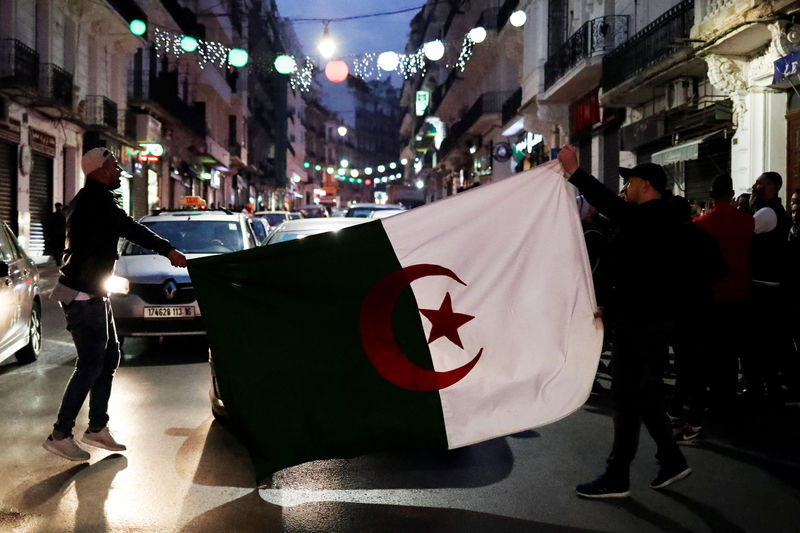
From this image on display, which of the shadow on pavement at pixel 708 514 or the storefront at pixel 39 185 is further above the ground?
the storefront at pixel 39 185

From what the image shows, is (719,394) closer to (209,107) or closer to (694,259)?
(694,259)

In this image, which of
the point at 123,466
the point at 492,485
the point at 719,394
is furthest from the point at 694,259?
the point at 123,466

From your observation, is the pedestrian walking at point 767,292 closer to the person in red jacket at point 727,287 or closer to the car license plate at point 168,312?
the person in red jacket at point 727,287

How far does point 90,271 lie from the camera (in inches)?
212

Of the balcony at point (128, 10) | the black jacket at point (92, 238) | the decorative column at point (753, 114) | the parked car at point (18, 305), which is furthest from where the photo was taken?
the balcony at point (128, 10)

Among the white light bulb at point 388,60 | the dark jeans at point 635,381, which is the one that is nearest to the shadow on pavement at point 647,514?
the dark jeans at point 635,381

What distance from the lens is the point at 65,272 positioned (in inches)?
212

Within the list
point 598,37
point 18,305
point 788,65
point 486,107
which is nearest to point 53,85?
point 598,37

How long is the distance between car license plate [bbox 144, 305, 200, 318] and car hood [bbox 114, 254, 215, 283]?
0.31 meters

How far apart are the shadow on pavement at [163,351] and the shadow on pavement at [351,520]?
503cm

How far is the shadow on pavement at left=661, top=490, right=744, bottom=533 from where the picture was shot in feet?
14.2

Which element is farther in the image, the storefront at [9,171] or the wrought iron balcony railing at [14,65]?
the storefront at [9,171]

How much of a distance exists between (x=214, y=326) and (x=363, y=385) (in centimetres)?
85

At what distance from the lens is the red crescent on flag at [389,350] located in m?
4.69
